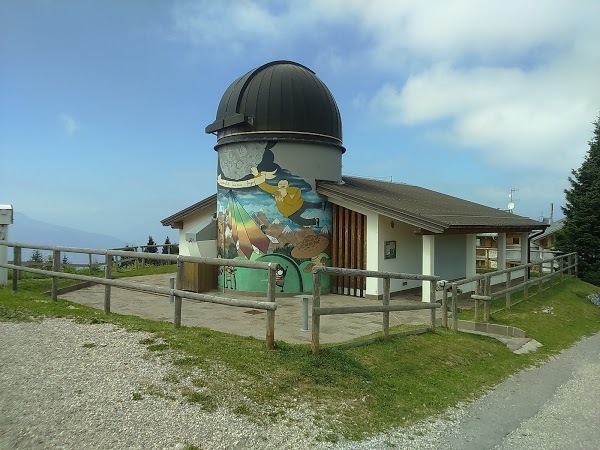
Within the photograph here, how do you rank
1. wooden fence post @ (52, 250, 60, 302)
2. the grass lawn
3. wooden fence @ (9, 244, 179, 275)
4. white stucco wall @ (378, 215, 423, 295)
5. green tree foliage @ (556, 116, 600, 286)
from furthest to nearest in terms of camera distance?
green tree foliage @ (556, 116, 600, 286)
wooden fence @ (9, 244, 179, 275)
white stucco wall @ (378, 215, 423, 295)
wooden fence post @ (52, 250, 60, 302)
the grass lawn

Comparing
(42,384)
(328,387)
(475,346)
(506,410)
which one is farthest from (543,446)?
(42,384)

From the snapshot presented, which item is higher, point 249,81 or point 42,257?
point 249,81

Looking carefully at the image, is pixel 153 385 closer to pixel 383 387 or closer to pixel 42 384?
pixel 42 384

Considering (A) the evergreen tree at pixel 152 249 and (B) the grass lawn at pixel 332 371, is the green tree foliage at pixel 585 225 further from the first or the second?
(A) the evergreen tree at pixel 152 249

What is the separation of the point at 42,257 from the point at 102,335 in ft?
52.5

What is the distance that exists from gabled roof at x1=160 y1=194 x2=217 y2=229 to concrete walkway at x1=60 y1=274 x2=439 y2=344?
233 inches

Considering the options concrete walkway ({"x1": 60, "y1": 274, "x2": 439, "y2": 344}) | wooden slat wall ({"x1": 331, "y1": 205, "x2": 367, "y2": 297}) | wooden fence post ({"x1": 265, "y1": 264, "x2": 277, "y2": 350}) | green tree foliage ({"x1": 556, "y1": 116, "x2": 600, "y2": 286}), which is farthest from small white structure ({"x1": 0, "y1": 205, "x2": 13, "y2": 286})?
green tree foliage ({"x1": 556, "y1": 116, "x2": 600, "y2": 286})

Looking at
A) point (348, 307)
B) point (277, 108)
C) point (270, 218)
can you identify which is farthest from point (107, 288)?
point (277, 108)

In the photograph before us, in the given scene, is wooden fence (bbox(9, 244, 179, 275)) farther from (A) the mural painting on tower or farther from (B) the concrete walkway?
(A) the mural painting on tower

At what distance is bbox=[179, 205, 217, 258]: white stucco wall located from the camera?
16969mm

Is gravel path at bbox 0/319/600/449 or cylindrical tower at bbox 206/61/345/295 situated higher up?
cylindrical tower at bbox 206/61/345/295

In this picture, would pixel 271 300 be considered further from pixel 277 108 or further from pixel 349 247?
pixel 277 108

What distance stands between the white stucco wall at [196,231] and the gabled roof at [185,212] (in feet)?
0.75

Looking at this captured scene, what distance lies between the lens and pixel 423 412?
5.39 meters
